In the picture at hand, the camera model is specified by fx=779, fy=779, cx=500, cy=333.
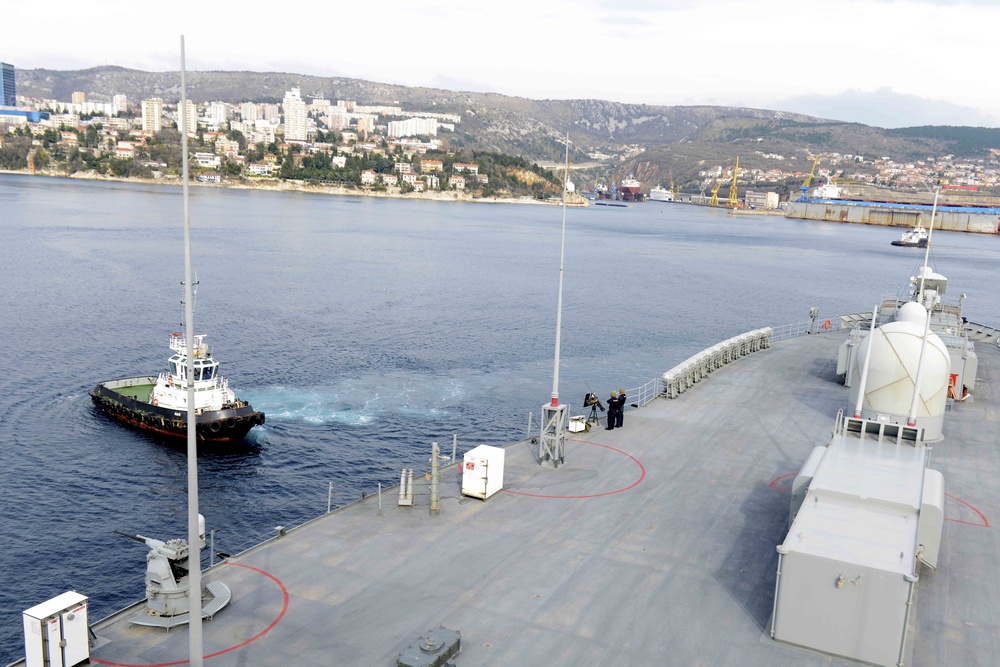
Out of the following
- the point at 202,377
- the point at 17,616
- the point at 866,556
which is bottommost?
the point at 17,616

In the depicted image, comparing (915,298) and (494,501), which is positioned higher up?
(915,298)

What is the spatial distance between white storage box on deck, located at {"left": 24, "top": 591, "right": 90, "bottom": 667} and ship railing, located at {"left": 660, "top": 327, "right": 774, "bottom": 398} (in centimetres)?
2284

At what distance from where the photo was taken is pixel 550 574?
52.5ft

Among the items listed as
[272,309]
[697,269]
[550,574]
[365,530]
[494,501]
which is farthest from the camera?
[697,269]

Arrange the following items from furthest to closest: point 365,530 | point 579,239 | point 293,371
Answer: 1. point 579,239
2. point 293,371
3. point 365,530

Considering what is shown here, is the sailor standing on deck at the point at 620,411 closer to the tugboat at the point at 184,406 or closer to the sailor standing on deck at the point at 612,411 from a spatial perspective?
the sailor standing on deck at the point at 612,411

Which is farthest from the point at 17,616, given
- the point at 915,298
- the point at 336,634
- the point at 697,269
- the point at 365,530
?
the point at 697,269

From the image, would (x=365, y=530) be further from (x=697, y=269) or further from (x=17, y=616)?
(x=697, y=269)

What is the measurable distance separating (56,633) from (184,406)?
27252 mm

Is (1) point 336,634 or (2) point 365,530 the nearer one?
(1) point 336,634

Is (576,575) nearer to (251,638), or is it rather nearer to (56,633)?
(251,638)

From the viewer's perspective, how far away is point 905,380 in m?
26.2

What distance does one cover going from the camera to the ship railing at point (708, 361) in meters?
31.3

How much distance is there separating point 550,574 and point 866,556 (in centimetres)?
598
